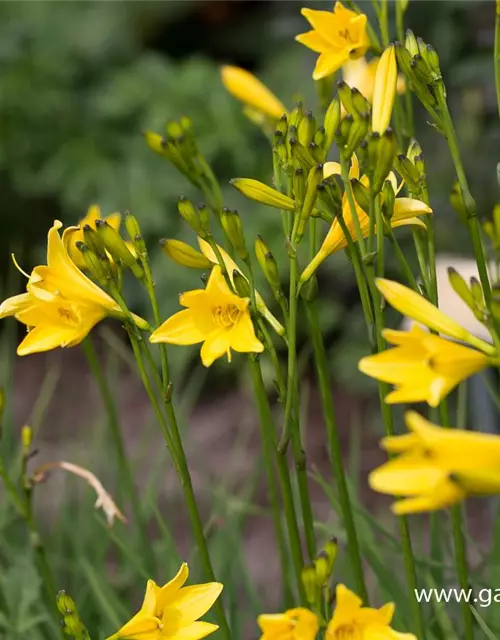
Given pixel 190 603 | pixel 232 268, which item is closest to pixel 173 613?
pixel 190 603

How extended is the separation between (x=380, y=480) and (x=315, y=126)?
0.83ft

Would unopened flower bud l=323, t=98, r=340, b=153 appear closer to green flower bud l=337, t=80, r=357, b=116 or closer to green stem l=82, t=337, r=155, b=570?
green flower bud l=337, t=80, r=357, b=116

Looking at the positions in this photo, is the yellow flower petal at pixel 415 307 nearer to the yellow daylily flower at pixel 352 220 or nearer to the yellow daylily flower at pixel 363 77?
the yellow daylily flower at pixel 352 220

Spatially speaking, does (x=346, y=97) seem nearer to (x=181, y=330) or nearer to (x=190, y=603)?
(x=181, y=330)

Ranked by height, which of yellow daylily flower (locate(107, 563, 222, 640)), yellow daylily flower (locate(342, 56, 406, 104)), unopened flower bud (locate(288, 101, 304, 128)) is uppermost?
yellow daylily flower (locate(342, 56, 406, 104))

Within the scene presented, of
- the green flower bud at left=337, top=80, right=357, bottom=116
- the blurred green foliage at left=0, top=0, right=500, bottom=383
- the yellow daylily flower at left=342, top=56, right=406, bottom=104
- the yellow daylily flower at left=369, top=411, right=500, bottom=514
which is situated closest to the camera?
the yellow daylily flower at left=369, top=411, right=500, bottom=514

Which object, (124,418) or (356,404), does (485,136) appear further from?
(124,418)

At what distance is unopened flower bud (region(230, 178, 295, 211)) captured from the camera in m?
0.52

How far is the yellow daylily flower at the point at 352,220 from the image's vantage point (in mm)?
526

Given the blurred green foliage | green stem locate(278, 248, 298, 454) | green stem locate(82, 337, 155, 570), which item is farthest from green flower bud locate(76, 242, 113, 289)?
the blurred green foliage

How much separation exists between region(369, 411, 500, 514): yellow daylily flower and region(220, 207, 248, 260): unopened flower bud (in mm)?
211

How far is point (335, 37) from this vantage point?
0.64 m

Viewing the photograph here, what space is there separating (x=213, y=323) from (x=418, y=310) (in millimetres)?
128

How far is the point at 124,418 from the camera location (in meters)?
2.53
